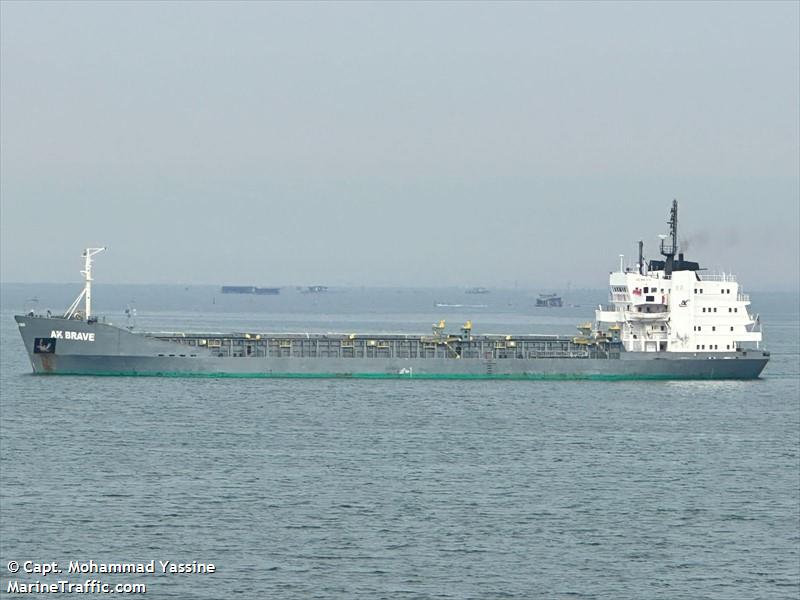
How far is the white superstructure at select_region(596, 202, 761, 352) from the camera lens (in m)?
81.8

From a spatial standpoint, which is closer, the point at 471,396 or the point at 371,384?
the point at 471,396

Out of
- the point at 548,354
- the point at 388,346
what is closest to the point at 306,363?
the point at 388,346

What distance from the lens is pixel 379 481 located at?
48.6 m

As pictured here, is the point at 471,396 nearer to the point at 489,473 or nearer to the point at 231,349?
the point at 231,349

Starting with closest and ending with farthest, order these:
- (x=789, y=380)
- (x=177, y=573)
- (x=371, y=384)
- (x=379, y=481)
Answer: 1. (x=177, y=573)
2. (x=379, y=481)
3. (x=371, y=384)
4. (x=789, y=380)

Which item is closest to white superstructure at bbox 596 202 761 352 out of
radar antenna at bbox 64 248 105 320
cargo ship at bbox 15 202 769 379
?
cargo ship at bbox 15 202 769 379

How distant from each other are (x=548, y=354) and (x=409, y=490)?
1553 inches

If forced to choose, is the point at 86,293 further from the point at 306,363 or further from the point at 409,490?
the point at 409,490

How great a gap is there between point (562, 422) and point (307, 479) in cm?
1989

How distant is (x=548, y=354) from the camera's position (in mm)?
85188

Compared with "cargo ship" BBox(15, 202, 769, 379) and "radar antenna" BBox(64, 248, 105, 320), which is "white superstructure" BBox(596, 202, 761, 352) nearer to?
"cargo ship" BBox(15, 202, 769, 379)

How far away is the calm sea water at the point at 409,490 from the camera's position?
37.0m

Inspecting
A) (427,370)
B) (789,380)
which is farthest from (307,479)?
(789,380)

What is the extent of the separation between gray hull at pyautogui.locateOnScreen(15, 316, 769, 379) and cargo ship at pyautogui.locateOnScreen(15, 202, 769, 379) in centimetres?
6
